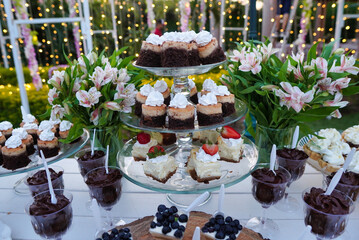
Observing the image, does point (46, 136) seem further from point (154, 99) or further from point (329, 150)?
point (329, 150)

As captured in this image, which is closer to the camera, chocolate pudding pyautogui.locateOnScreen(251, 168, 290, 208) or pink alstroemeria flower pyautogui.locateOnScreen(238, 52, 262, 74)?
chocolate pudding pyautogui.locateOnScreen(251, 168, 290, 208)

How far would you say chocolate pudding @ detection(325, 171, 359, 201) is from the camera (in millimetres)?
1275

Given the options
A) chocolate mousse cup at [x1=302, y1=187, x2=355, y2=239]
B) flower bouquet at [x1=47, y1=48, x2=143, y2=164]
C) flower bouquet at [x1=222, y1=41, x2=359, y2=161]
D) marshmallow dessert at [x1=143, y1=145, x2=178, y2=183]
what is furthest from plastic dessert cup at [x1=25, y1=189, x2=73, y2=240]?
flower bouquet at [x1=222, y1=41, x2=359, y2=161]

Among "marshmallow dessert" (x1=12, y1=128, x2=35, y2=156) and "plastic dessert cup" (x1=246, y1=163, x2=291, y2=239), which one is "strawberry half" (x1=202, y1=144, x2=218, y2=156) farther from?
"marshmallow dessert" (x1=12, y1=128, x2=35, y2=156)

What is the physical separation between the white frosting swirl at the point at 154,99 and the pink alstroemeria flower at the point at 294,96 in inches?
23.8

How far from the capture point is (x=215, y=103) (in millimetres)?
1483

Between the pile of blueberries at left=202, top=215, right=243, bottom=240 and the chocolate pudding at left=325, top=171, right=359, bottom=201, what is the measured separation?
51 cm

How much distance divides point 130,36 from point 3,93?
2368 mm

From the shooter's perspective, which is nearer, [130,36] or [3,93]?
[3,93]

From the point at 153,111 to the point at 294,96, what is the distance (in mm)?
696

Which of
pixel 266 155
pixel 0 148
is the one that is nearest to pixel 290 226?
pixel 266 155

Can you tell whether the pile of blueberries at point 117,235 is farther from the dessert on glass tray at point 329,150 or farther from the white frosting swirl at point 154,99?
the dessert on glass tray at point 329,150

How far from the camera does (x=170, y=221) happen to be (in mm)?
1174

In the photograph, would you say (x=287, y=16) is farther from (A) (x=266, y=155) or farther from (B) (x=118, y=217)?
(B) (x=118, y=217)
